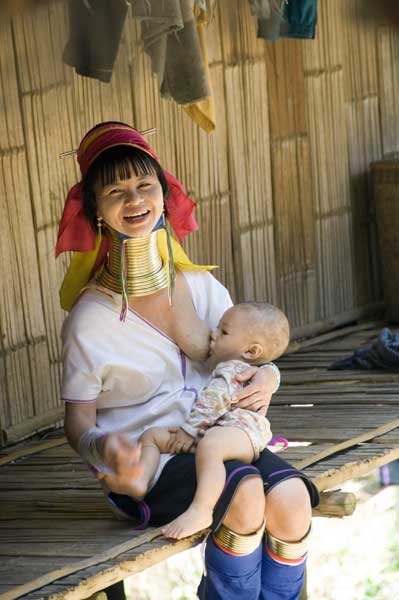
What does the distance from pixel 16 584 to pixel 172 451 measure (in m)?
0.67

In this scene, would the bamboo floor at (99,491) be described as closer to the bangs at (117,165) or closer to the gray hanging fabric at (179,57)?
the bangs at (117,165)

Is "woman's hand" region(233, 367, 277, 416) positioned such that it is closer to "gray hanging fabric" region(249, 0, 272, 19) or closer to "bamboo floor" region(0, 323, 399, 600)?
"bamboo floor" region(0, 323, 399, 600)

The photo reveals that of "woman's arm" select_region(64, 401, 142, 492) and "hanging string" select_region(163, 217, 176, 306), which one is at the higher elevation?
"hanging string" select_region(163, 217, 176, 306)

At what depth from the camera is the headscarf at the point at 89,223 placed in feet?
14.1

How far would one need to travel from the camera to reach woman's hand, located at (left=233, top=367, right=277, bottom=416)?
4.29m

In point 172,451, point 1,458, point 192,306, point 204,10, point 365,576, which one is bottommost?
point 365,576

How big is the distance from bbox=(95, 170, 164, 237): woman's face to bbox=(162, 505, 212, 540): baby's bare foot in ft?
2.91

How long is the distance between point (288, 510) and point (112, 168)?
119cm

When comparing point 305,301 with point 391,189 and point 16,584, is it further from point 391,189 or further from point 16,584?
point 16,584

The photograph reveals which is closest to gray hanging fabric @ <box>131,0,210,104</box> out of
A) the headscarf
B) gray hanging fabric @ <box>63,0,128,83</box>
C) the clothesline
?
the clothesline

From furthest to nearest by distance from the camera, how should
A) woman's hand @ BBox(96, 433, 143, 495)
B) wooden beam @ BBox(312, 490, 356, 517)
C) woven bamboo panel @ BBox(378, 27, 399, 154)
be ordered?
woven bamboo panel @ BBox(378, 27, 399, 154)
wooden beam @ BBox(312, 490, 356, 517)
woman's hand @ BBox(96, 433, 143, 495)

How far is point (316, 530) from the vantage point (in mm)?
8242

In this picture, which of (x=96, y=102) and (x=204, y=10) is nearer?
(x=204, y=10)

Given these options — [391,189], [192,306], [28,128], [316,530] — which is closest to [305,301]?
[391,189]
